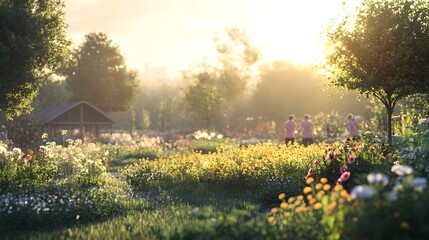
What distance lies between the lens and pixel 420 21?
41.7 feet

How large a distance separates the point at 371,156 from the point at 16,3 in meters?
13.3

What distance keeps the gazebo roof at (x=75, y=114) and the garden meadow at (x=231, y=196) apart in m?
25.7

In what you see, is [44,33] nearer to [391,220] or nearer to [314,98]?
[391,220]

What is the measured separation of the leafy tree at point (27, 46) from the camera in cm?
1562

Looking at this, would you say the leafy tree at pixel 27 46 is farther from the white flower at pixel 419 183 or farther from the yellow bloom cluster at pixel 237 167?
the white flower at pixel 419 183

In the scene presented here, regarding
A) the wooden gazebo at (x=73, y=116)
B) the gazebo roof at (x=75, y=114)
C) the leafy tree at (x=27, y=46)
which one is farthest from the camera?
the gazebo roof at (x=75, y=114)

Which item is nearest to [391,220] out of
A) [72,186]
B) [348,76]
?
[72,186]

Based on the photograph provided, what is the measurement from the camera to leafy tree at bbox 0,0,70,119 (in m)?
15.6

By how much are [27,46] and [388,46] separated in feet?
39.2

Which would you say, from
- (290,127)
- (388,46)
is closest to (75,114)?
(290,127)

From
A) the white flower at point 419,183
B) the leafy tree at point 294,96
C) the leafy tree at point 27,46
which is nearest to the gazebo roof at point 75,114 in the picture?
the leafy tree at point 27,46

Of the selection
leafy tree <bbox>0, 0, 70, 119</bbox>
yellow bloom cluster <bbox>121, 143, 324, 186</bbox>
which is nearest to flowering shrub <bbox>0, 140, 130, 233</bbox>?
yellow bloom cluster <bbox>121, 143, 324, 186</bbox>

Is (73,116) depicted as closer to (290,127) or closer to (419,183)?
(290,127)

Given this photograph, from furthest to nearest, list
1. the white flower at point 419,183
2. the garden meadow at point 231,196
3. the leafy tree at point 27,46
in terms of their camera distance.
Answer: the leafy tree at point 27,46 → the garden meadow at point 231,196 → the white flower at point 419,183
